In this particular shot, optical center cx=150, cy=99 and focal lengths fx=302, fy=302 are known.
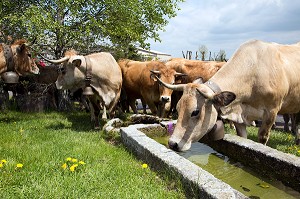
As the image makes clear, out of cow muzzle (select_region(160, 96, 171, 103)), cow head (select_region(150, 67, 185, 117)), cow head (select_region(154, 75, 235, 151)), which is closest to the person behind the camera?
cow head (select_region(154, 75, 235, 151))

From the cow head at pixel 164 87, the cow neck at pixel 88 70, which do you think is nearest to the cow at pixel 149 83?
the cow head at pixel 164 87

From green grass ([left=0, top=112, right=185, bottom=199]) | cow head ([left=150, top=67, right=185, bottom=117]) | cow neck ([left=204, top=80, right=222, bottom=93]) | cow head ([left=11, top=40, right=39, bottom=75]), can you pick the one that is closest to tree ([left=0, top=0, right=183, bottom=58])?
cow head ([left=11, top=40, right=39, bottom=75])

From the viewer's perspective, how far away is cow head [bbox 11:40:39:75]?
7.72m

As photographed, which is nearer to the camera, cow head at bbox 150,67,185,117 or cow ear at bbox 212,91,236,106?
cow ear at bbox 212,91,236,106

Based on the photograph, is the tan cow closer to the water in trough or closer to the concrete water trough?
the concrete water trough

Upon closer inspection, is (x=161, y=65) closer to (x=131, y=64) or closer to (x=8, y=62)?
(x=131, y=64)

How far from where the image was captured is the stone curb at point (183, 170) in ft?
8.87

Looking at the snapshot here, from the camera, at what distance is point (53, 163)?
13.4ft

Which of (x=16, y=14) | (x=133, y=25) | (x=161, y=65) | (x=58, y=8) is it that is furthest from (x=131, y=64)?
(x=16, y=14)

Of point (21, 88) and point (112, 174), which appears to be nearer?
point (112, 174)

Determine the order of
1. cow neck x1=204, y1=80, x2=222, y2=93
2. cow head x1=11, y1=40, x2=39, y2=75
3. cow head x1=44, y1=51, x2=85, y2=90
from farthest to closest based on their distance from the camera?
1. cow head x1=11, y1=40, x2=39, y2=75
2. cow head x1=44, y1=51, x2=85, y2=90
3. cow neck x1=204, y1=80, x2=222, y2=93

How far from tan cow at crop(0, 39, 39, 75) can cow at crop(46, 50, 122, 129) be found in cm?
117

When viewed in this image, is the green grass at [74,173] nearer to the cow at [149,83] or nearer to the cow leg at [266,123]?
the cow leg at [266,123]

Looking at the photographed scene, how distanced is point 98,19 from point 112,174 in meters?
7.30
